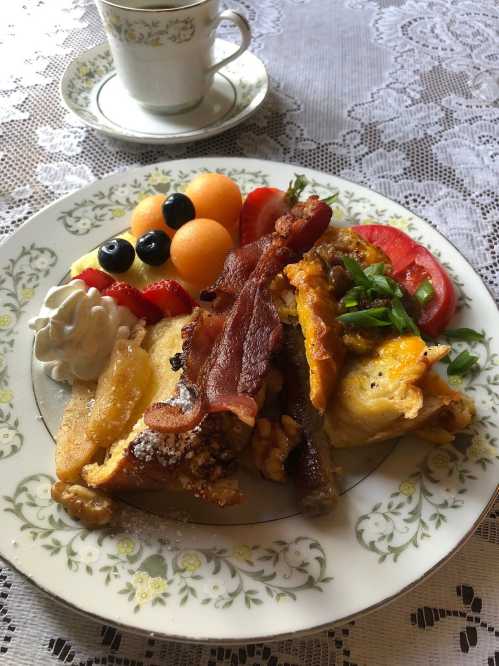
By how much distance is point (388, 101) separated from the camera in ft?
8.55

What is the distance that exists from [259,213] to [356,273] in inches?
18.8

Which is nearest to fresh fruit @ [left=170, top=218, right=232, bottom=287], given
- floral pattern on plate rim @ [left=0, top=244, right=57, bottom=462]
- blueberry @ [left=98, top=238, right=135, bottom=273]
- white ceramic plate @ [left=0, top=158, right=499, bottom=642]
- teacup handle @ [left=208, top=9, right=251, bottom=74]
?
blueberry @ [left=98, top=238, right=135, bottom=273]

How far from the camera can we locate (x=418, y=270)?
1681 mm

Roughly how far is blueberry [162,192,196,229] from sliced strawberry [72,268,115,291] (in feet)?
0.92

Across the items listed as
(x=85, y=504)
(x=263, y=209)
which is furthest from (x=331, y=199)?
(x=85, y=504)

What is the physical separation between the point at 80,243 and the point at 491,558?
141cm

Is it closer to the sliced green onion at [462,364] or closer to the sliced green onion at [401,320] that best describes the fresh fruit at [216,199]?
the sliced green onion at [401,320]

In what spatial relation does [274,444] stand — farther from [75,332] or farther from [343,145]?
[343,145]

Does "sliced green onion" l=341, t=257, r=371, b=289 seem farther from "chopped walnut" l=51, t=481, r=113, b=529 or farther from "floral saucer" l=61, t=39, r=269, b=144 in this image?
"floral saucer" l=61, t=39, r=269, b=144

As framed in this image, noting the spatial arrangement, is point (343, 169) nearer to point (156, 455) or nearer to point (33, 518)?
point (156, 455)

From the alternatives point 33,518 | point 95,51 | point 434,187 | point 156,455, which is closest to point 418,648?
point 156,455

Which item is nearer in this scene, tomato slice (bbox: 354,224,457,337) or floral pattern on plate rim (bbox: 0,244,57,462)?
floral pattern on plate rim (bbox: 0,244,57,462)

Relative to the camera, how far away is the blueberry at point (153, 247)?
1724mm

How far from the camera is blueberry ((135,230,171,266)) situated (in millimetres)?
1724
